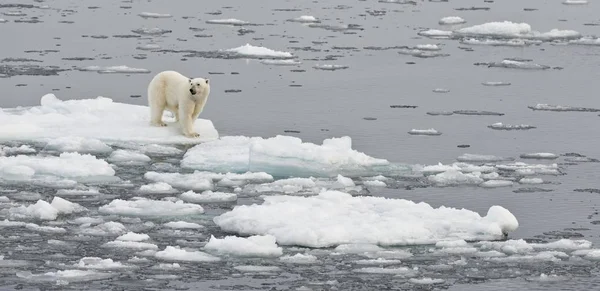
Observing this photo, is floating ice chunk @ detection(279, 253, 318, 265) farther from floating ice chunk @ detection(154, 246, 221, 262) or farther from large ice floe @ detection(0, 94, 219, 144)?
large ice floe @ detection(0, 94, 219, 144)

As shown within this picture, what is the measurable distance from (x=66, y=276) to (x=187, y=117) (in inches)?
170

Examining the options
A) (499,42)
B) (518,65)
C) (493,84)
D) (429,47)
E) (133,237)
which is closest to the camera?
(133,237)

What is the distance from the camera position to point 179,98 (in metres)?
11.5

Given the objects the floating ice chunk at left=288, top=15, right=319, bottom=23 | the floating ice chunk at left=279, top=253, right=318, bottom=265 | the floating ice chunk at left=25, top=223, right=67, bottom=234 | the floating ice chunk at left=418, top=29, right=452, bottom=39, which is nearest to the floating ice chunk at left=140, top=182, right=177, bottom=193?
the floating ice chunk at left=25, top=223, right=67, bottom=234

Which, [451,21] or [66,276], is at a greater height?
[451,21]

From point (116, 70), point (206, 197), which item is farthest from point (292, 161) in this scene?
point (116, 70)

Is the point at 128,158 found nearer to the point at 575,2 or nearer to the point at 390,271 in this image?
the point at 390,271

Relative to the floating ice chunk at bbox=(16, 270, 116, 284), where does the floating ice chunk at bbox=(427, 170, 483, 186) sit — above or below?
above

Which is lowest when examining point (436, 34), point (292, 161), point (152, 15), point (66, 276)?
point (66, 276)

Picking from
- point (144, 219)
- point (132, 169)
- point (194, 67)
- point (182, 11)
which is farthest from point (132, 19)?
point (144, 219)

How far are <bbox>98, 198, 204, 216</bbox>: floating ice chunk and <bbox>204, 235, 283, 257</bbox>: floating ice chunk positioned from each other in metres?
0.87

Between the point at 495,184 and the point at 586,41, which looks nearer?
the point at 495,184

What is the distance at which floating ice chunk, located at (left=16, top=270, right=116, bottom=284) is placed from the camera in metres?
7.18

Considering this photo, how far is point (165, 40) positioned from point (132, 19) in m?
2.36
